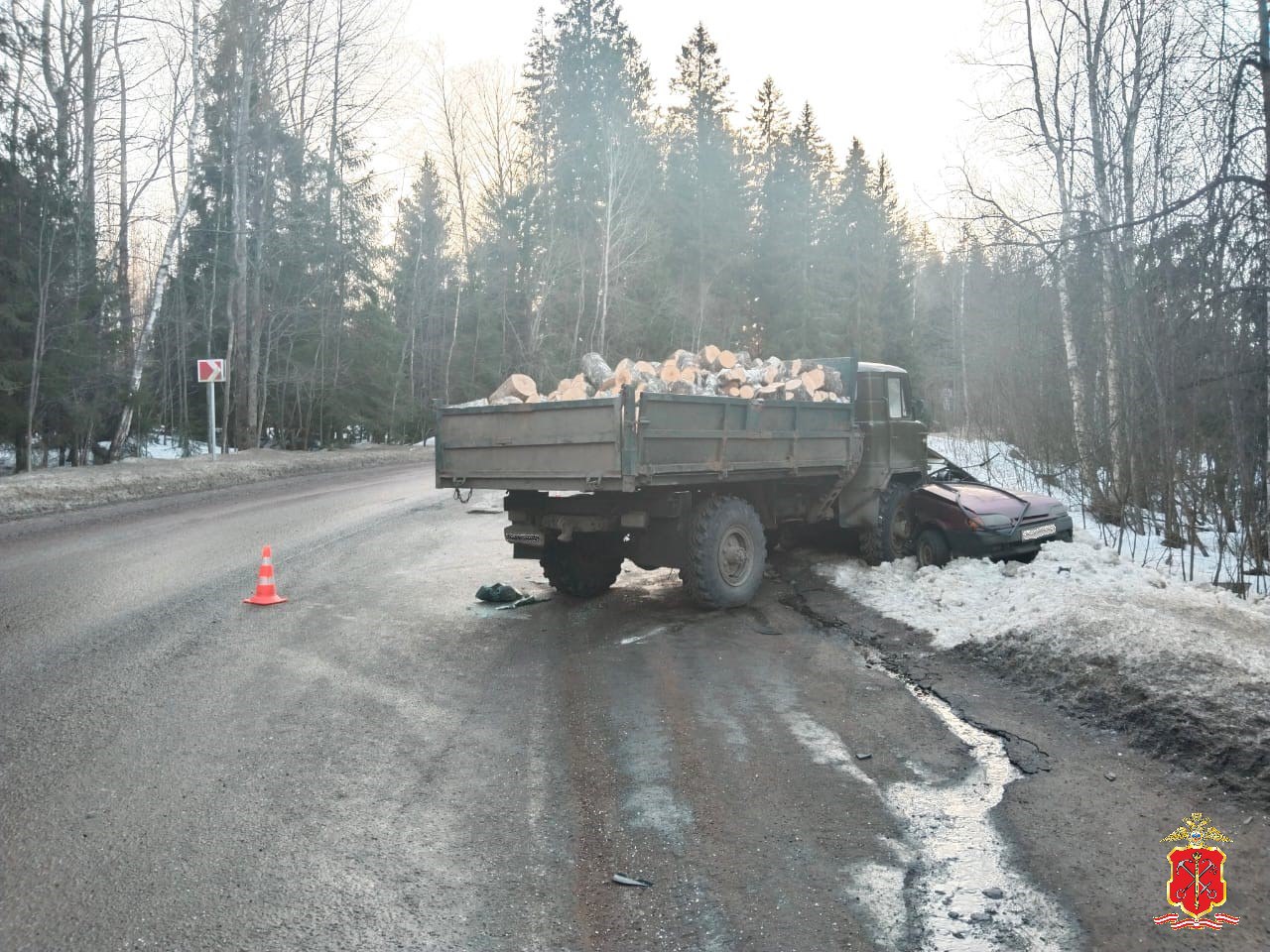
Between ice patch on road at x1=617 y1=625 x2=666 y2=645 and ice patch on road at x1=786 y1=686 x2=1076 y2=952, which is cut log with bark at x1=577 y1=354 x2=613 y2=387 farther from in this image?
ice patch on road at x1=786 y1=686 x2=1076 y2=952

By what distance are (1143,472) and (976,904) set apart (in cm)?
925

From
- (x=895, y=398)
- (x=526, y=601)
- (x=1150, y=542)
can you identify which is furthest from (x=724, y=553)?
(x=1150, y=542)

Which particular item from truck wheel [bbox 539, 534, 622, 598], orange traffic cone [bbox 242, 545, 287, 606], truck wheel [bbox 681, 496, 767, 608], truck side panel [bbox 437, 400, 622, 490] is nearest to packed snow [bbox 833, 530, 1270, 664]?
truck wheel [bbox 681, 496, 767, 608]

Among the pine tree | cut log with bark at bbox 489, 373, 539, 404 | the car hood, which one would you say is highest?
the pine tree

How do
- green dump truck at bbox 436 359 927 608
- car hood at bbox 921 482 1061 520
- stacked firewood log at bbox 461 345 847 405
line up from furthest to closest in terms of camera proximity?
car hood at bbox 921 482 1061 520
stacked firewood log at bbox 461 345 847 405
green dump truck at bbox 436 359 927 608

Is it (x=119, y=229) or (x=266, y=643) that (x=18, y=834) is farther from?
(x=119, y=229)

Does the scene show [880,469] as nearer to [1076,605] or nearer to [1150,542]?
[1076,605]

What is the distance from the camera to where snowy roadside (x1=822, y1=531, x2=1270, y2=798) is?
440 cm

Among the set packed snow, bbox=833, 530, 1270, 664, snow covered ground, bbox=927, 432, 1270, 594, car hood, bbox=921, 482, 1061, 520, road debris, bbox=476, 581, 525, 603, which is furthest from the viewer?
car hood, bbox=921, 482, 1061, 520

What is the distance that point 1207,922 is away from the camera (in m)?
2.90

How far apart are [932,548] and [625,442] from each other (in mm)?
4861

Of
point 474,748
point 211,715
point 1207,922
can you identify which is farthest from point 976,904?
point 211,715

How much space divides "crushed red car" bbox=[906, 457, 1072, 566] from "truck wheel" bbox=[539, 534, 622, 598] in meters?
3.84

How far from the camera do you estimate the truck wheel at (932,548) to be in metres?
9.60
